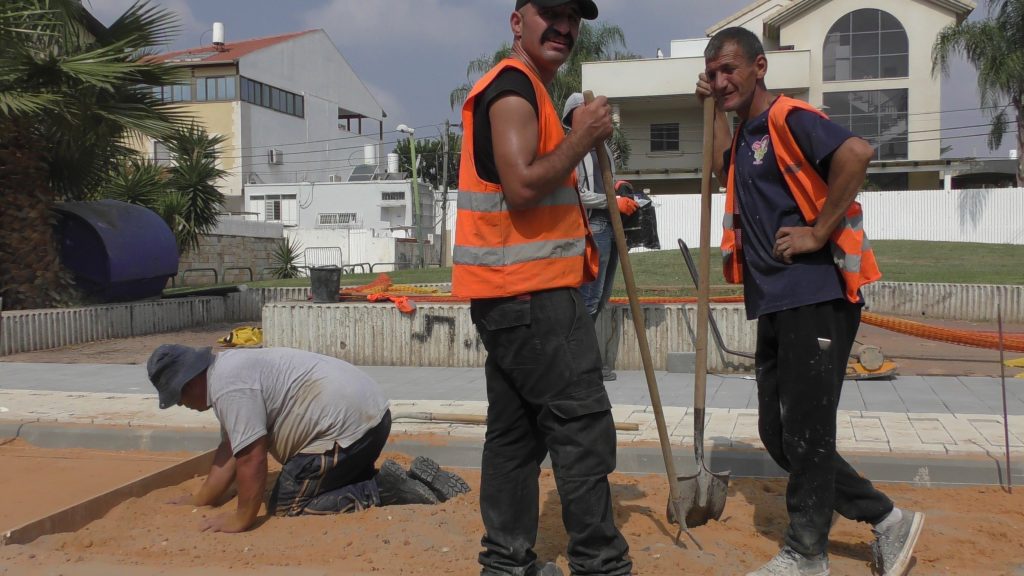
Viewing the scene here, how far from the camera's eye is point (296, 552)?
3.91 meters

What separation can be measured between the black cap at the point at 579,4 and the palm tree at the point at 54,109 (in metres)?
9.19

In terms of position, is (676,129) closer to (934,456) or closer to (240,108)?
(240,108)

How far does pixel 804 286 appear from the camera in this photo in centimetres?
333

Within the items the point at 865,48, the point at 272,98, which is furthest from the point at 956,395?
the point at 272,98

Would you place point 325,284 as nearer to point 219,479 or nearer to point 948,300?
point 219,479

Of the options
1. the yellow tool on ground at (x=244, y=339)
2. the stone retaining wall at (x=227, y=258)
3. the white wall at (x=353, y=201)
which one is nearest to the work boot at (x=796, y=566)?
the yellow tool on ground at (x=244, y=339)

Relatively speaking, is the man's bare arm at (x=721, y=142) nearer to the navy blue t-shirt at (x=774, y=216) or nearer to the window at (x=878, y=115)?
the navy blue t-shirt at (x=774, y=216)

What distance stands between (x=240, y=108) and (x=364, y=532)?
45987mm

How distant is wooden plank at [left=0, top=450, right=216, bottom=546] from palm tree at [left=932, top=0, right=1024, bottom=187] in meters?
33.2

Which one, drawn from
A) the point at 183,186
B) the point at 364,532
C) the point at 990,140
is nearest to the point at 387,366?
the point at 364,532

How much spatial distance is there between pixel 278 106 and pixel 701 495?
1969 inches

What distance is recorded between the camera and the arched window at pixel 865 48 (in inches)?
1518

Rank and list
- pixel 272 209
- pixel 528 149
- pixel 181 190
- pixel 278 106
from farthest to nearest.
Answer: pixel 278 106 < pixel 272 209 < pixel 181 190 < pixel 528 149

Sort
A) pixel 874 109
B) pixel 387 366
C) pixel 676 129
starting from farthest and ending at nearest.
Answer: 1. pixel 676 129
2. pixel 874 109
3. pixel 387 366
